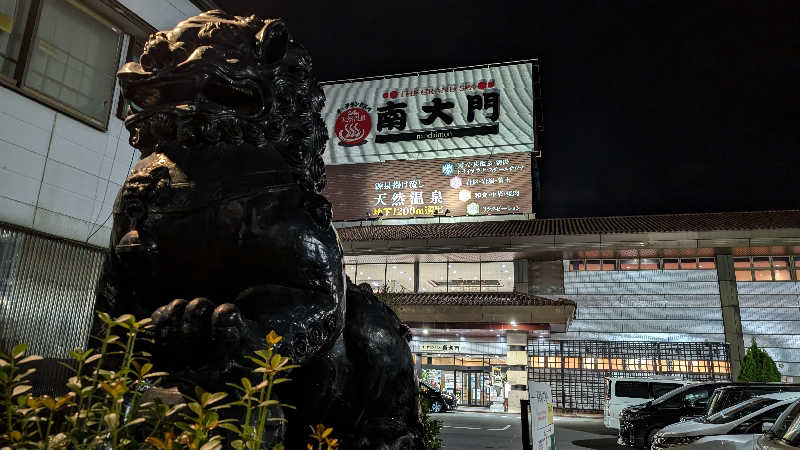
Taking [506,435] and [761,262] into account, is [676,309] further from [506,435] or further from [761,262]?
[506,435]

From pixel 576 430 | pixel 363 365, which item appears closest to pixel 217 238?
pixel 363 365

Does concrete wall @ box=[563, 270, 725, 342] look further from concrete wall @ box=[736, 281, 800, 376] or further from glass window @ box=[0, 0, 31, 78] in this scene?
glass window @ box=[0, 0, 31, 78]

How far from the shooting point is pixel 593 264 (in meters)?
24.4

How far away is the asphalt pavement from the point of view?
38.4 feet

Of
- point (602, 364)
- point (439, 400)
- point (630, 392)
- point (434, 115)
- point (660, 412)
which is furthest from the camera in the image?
point (602, 364)

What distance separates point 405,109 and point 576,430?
13.9 metres

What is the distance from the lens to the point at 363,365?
2193mm

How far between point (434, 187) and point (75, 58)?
15.9m

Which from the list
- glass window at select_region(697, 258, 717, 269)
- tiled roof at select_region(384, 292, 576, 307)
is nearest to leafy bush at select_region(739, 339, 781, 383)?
glass window at select_region(697, 258, 717, 269)

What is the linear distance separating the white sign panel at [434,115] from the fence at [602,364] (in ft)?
32.5

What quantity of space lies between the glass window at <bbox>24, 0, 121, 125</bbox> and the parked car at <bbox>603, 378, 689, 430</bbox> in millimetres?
14986

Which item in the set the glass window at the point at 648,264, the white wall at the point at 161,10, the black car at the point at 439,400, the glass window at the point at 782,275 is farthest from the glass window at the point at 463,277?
the white wall at the point at 161,10

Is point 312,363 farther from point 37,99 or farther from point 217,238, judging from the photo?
point 37,99

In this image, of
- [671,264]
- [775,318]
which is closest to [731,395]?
[671,264]
